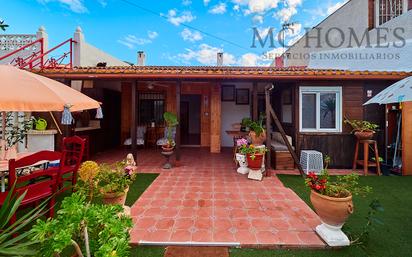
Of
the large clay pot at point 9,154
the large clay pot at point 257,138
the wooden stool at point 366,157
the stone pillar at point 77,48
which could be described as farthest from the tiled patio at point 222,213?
the stone pillar at point 77,48

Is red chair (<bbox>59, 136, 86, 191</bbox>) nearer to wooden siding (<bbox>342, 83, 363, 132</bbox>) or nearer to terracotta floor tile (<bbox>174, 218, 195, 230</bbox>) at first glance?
terracotta floor tile (<bbox>174, 218, 195, 230</bbox>)

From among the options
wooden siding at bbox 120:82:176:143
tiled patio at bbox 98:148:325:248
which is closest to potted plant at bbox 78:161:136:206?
tiled patio at bbox 98:148:325:248

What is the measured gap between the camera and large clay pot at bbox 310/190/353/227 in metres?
2.32

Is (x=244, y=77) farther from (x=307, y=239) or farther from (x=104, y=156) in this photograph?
(x=104, y=156)

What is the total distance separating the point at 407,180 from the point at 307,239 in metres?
4.22

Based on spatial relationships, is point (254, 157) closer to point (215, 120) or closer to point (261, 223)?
point (261, 223)

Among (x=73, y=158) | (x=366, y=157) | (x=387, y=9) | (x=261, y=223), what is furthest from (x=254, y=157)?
(x=387, y=9)

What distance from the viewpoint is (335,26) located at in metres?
9.41

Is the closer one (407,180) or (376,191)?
(376,191)

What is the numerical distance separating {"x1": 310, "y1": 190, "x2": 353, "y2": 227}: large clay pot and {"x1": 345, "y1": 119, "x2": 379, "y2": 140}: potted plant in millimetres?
3968

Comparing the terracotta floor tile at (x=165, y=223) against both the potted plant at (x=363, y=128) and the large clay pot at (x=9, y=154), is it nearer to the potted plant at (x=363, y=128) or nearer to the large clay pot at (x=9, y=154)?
the large clay pot at (x=9, y=154)

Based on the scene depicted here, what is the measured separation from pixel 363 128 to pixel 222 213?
4.79 metres

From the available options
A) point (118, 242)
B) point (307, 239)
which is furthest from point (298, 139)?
point (118, 242)

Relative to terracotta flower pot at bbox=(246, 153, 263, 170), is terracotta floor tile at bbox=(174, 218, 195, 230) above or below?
below
